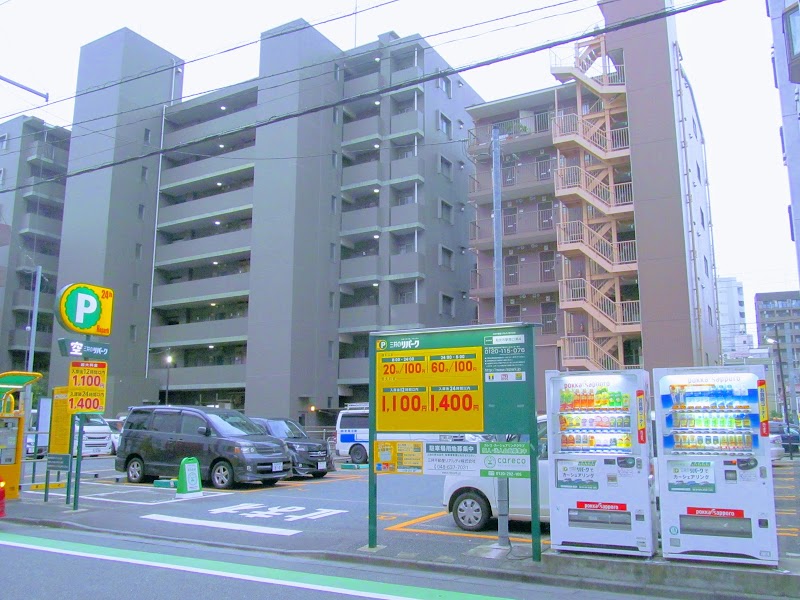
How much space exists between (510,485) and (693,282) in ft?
70.5

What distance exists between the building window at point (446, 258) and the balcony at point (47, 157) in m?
28.4

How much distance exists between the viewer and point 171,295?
40188 mm

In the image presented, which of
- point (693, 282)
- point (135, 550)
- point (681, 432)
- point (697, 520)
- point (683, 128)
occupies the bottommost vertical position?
point (135, 550)

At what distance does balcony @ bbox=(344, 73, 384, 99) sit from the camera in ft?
122

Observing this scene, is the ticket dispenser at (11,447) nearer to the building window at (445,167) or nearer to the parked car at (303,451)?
the parked car at (303,451)

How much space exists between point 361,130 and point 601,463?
3269 centimetres

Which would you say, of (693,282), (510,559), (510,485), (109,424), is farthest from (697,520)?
(109,424)

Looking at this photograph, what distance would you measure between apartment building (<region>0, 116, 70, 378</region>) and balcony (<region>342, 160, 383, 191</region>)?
2076cm

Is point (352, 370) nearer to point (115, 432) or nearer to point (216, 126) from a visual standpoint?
point (115, 432)

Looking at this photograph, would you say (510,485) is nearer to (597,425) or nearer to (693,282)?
(597,425)

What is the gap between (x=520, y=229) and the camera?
3288 centimetres

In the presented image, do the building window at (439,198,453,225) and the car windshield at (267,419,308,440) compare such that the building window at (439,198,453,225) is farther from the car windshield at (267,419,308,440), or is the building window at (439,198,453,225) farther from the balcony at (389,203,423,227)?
the car windshield at (267,419,308,440)

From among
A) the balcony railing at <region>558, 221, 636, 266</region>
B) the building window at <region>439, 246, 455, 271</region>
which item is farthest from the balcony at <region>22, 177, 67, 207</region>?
the balcony railing at <region>558, 221, 636, 266</region>

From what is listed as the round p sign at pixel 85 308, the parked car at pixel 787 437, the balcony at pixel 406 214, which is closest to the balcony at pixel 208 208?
the balcony at pixel 406 214
